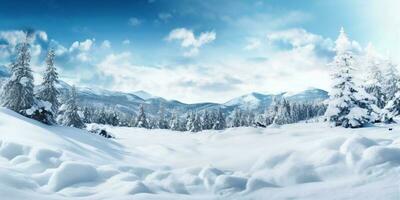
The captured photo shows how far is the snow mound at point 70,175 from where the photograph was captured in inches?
382

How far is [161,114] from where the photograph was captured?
12344 cm

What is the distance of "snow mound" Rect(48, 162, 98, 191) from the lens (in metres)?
9.70

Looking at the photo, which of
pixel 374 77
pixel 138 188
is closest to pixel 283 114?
pixel 374 77

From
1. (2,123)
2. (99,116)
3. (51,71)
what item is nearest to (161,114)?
(99,116)

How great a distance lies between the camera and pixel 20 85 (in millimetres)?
37156

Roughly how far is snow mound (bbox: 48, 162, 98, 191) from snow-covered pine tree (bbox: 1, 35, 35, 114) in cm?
2827

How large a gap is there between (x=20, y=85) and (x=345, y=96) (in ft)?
98.4

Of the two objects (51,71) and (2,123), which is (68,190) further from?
(51,71)

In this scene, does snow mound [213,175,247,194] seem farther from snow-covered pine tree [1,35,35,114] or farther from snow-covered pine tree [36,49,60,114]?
snow-covered pine tree [36,49,60,114]

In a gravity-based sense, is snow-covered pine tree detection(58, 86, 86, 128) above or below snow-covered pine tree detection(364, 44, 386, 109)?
below

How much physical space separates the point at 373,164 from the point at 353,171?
1.98 feet

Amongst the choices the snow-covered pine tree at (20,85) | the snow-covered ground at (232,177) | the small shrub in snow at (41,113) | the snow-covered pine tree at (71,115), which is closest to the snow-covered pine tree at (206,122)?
the snow-covered pine tree at (71,115)

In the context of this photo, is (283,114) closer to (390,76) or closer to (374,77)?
(374,77)

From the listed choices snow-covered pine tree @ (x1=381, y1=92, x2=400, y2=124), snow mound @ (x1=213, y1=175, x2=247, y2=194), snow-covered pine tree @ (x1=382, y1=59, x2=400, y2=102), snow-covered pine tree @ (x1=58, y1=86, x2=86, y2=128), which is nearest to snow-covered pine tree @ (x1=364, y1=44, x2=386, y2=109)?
snow-covered pine tree @ (x1=382, y1=59, x2=400, y2=102)
